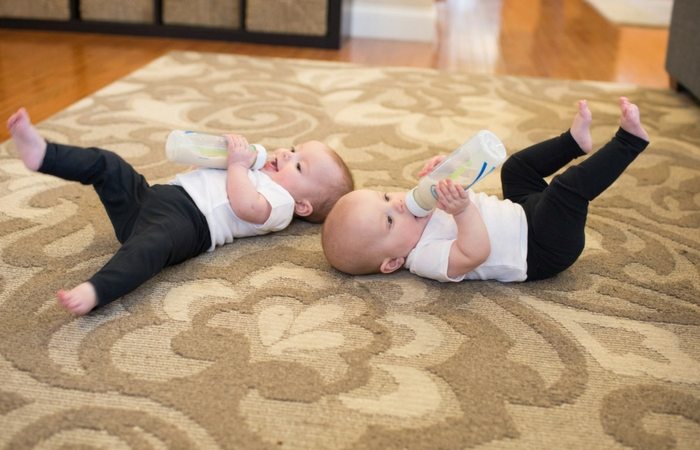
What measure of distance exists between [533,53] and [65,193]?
2367 mm

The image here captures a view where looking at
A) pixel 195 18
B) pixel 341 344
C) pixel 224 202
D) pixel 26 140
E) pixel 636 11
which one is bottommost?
pixel 341 344

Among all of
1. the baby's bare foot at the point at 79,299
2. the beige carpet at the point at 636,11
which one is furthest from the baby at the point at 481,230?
the beige carpet at the point at 636,11

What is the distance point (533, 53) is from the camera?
3043 mm

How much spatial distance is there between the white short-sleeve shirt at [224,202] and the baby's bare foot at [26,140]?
0.71 ft

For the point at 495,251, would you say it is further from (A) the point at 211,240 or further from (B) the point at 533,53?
(B) the point at 533,53

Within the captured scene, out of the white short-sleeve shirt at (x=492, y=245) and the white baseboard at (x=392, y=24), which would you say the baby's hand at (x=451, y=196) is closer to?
the white short-sleeve shirt at (x=492, y=245)

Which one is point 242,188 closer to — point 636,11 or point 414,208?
point 414,208

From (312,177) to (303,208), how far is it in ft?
0.18

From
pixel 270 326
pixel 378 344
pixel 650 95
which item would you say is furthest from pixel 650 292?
pixel 650 95

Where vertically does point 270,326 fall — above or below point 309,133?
below

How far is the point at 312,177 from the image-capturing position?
111cm

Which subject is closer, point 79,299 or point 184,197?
point 79,299

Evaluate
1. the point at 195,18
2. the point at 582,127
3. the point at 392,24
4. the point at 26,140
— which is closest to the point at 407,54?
the point at 392,24

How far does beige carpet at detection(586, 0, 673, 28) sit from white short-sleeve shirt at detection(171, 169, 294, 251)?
3.37 m
